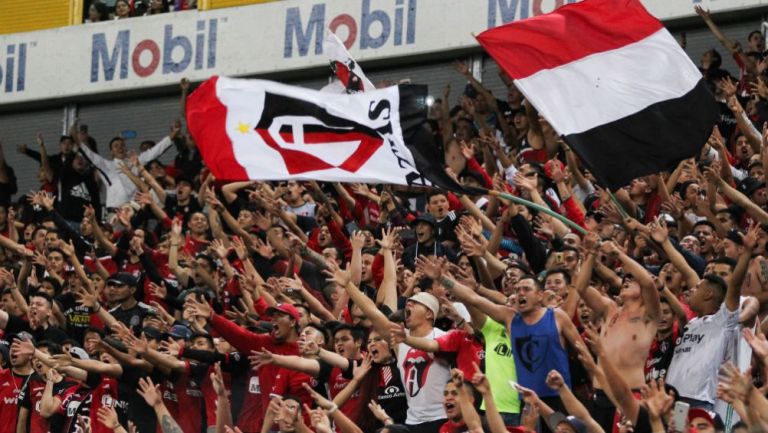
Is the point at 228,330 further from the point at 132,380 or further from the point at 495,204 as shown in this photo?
the point at 495,204

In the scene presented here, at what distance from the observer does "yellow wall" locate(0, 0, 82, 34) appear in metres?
25.0

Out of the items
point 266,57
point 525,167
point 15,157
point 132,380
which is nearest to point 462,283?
point 525,167

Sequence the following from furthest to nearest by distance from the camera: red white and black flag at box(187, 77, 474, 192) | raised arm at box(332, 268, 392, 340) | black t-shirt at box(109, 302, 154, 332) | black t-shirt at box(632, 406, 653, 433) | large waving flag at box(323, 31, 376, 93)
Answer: black t-shirt at box(109, 302, 154, 332), large waving flag at box(323, 31, 376, 93), raised arm at box(332, 268, 392, 340), red white and black flag at box(187, 77, 474, 192), black t-shirt at box(632, 406, 653, 433)

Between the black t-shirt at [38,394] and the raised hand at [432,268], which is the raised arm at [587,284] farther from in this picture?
the black t-shirt at [38,394]

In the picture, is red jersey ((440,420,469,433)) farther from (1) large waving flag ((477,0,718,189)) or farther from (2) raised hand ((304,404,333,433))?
(1) large waving flag ((477,0,718,189))

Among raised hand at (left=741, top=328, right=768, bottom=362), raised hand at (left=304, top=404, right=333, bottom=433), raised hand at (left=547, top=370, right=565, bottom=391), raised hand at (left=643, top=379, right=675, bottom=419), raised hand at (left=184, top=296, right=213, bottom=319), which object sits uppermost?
raised hand at (left=741, top=328, right=768, bottom=362)

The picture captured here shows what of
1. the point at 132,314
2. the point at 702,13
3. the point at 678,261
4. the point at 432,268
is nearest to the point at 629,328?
the point at 678,261

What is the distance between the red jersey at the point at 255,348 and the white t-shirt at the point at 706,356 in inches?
132

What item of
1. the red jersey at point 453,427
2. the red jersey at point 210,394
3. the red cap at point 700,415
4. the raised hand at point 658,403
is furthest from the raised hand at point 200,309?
the raised hand at point 658,403

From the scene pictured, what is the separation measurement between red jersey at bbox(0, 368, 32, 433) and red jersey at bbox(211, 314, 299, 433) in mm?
3132

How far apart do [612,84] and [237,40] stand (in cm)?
1117

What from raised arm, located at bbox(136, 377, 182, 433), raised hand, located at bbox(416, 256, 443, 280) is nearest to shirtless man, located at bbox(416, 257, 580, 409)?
raised hand, located at bbox(416, 256, 443, 280)

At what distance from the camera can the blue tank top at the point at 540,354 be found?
11.8 m

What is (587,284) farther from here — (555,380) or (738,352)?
(555,380)
